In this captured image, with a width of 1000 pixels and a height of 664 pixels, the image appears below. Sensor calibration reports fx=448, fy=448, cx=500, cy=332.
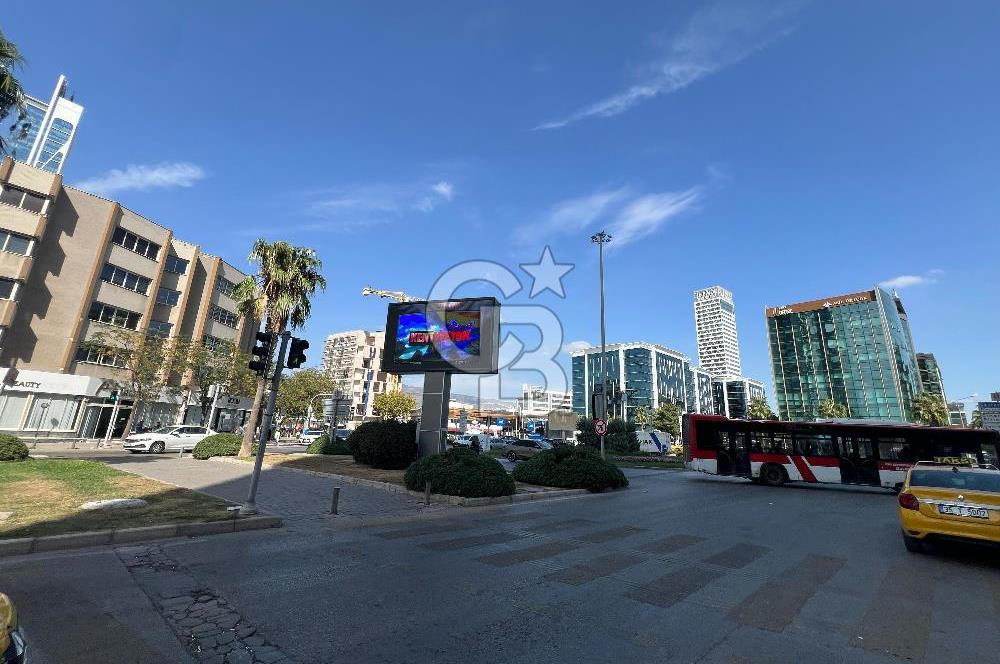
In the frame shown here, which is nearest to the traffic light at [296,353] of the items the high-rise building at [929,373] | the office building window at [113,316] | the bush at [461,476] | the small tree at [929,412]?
the bush at [461,476]

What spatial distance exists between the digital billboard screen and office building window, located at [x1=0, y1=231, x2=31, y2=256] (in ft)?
103

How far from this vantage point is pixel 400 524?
32.3 feet

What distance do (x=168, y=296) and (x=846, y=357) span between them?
135 m

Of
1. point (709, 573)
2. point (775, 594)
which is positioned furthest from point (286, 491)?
point (775, 594)

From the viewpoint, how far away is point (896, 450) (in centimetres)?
1972

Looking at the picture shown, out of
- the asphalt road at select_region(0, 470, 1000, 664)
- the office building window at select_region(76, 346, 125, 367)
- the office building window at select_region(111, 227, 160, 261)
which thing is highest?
the office building window at select_region(111, 227, 160, 261)

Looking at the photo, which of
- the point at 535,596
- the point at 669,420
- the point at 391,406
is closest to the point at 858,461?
the point at 535,596

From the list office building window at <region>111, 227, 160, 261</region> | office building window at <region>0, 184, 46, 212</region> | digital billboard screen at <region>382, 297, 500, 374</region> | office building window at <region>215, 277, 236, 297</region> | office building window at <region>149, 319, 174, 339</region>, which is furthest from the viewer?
office building window at <region>215, 277, 236, 297</region>

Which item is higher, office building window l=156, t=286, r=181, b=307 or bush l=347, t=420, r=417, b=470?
office building window l=156, t=286, r=181, b=307

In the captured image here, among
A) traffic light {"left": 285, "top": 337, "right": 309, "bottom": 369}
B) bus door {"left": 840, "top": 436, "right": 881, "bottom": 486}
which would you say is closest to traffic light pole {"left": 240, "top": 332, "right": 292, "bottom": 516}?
traffic light {"left": 285, "top": 337, "right": 309, "bottom": 369}

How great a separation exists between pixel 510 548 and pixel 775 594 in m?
3.99

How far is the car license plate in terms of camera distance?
→ 23.9ft

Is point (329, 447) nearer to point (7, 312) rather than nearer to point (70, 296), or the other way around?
point (7, 312)

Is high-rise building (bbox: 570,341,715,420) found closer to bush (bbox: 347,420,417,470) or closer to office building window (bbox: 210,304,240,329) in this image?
office building window (bbox: 210,304,240,329)
